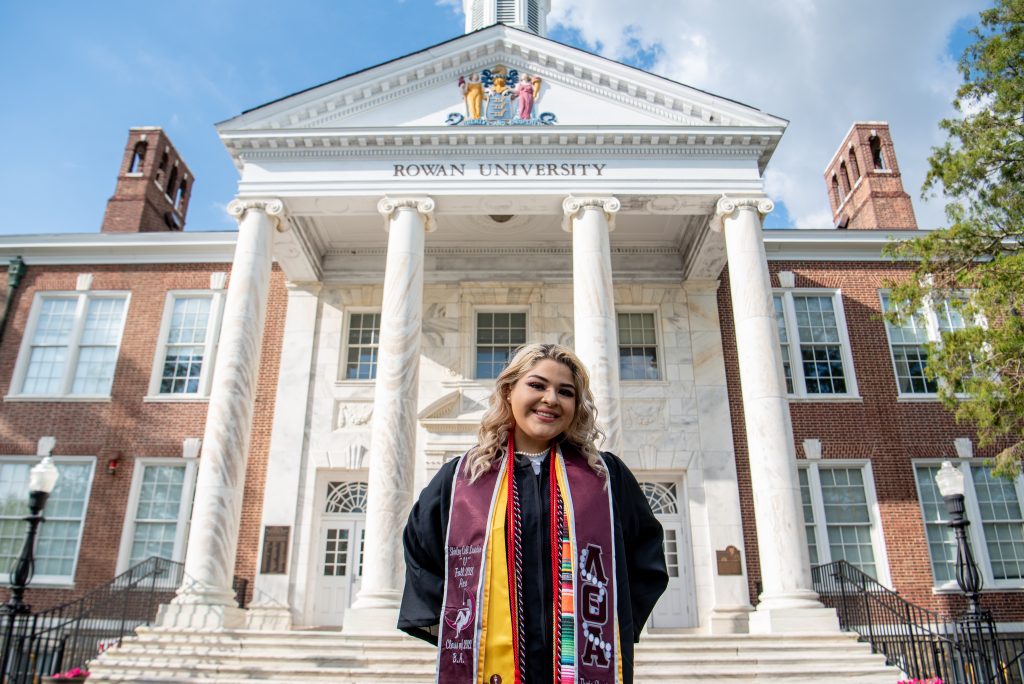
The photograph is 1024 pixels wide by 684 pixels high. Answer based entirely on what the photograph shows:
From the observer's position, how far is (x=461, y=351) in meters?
17.6

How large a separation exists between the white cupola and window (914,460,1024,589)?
57.5ft

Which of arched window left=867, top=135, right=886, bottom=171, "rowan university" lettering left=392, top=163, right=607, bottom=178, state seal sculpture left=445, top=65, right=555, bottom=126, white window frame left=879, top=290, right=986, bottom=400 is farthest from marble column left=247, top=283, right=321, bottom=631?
arched window left=867, top=135, right=886, bottom=171

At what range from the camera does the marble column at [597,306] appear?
42.0 ft

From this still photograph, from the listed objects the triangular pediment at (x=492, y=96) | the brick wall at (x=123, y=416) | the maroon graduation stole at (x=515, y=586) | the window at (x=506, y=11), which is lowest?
the maroon graduation stole at (x=515, y=586)

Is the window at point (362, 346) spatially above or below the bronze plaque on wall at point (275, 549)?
above

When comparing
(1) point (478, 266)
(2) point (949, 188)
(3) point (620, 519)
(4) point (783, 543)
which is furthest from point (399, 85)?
(3) point (620, 519)

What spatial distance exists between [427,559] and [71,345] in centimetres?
1909

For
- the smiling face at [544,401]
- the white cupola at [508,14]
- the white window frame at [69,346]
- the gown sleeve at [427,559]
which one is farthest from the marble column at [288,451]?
the smiling face at [544,401]

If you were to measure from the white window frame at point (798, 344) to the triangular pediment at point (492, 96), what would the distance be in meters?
→ 5.08

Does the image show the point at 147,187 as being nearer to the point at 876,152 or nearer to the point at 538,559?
the point at 876,152

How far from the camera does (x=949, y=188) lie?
40.4 ft

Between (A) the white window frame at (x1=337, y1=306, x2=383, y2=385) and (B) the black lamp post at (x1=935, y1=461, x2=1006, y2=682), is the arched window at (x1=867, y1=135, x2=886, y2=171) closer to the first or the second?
(B) the black lamp post at (x1=935, y1=461, x2=1006, y2=682)

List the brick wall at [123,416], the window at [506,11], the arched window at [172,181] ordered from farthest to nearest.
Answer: the window at [506,11] < the arched window at [172,181] < the brick wall at [123,416]

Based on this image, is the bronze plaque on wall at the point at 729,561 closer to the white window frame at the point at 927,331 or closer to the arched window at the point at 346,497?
the white window frame at the point at 927,331
